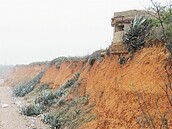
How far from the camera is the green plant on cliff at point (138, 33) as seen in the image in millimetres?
11852

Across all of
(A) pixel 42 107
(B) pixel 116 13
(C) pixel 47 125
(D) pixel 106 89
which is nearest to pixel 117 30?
(B) pixel 116 13

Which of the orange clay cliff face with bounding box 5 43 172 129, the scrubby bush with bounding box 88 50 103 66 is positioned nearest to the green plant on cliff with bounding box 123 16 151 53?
the orange clay cliff face with bounding box 5 43 172 129

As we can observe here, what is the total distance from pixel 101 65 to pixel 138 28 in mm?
4596

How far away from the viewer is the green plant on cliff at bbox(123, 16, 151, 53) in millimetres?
11852

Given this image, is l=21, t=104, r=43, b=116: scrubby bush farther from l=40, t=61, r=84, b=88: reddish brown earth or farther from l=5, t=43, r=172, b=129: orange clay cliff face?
l=40, t=61, r=84, b=88: reddish brown earth

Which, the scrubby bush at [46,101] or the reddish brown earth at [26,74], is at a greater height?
the reddish brown earth at [26,74]

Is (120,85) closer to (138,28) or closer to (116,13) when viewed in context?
(138,28)

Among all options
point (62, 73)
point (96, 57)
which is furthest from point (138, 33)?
point (62, 73)

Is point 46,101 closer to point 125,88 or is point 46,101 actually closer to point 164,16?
point 125,88

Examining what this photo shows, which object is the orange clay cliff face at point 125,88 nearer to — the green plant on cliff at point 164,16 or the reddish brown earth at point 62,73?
the green plant on cliff at point 164,16

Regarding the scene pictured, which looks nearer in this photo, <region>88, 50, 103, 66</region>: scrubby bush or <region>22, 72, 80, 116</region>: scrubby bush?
<region>88, 50, 103, 66</region>: scrubby bush

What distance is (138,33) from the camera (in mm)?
11953

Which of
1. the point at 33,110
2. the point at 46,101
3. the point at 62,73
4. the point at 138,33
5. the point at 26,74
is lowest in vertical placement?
the point at 33,110

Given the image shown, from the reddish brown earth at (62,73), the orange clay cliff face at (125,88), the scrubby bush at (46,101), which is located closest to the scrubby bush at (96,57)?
the orange clay cliff face at (125,88)
